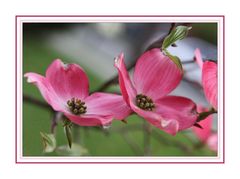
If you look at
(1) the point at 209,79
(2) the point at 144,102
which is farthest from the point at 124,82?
(1) the point at 209,79

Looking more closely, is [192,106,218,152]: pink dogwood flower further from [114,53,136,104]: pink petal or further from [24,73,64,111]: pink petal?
[24,73,64,111]: pink petal

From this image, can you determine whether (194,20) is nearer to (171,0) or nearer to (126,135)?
(171,0)

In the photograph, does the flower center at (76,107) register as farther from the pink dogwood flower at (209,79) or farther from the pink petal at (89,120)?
the pink dogwood flower at (209,79)

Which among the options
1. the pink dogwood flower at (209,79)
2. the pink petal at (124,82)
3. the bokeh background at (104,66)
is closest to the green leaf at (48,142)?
the bokeh background at (104,66)

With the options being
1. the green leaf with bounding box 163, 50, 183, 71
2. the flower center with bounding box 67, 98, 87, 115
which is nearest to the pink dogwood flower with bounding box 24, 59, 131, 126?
the flower center with bounding box 67, 98, 87, 115

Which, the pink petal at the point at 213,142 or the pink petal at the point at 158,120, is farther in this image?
the pink petal at the point at 213,142

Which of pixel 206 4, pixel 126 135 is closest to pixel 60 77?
pixel 126 135
